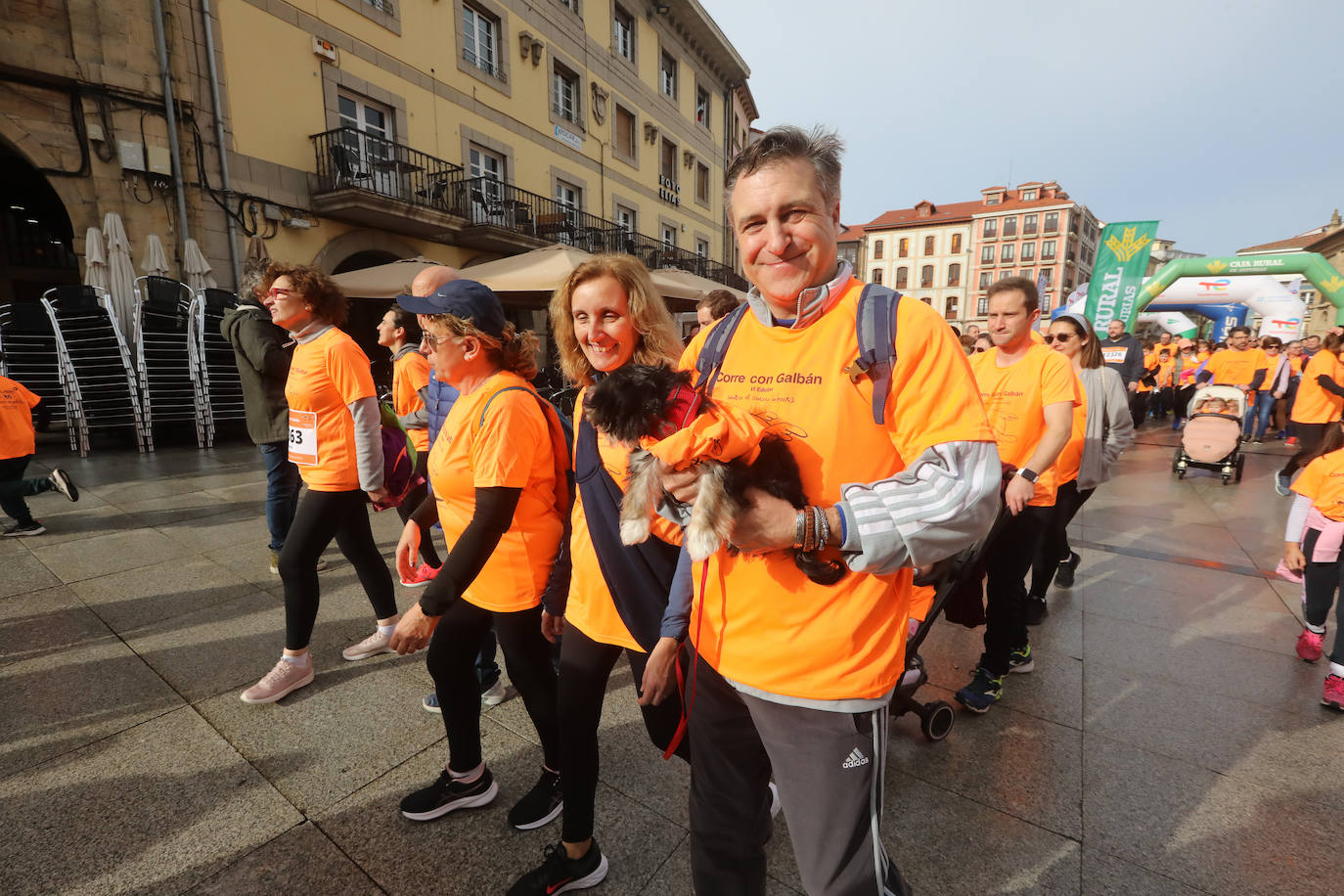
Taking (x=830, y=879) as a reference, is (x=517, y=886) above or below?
below

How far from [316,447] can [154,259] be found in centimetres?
929

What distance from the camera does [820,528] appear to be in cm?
113

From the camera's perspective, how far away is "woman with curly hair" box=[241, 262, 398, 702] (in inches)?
118

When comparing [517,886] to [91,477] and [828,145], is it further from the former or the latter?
[91,477]

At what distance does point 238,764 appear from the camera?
254cm

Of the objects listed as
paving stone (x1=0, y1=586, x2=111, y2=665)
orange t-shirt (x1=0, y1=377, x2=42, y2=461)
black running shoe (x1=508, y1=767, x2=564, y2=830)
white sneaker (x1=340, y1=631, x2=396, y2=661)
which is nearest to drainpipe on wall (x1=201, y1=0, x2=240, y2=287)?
orange t-shirt (x1=0, y1=377, x2=42, y2=461)

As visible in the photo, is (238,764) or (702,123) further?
(702,123)

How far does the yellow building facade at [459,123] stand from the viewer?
10.8 metres

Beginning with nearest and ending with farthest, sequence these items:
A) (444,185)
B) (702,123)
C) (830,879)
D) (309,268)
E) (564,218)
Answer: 1. (830,879)
2. (309,268)
3. (444,185)
4. (564,218)
5. (702,123)

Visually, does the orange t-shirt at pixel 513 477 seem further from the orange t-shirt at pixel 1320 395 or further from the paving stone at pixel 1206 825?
the orange t-shirt at pixel 1320 395

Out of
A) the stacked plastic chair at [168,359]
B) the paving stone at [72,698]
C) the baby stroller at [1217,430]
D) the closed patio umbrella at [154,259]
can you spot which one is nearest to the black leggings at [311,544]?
the paving stone at [72,698]

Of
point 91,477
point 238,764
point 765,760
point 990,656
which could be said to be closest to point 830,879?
point 765,760

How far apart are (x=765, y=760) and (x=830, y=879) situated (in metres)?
0.27

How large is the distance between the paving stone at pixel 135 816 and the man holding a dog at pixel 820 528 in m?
1.91
